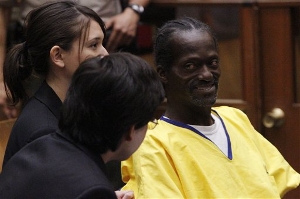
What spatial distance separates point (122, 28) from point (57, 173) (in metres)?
2.10

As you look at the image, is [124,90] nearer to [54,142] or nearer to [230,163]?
[54,142]

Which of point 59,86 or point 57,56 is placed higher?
point 57,56

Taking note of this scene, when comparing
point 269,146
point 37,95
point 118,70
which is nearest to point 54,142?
point 118,70

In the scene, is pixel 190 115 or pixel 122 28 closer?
pixel 190 115

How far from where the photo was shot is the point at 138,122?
2182mm

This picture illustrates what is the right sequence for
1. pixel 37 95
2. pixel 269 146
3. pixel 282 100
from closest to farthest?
1. pixel 37 95
2. pixel 269 146
3. pixel 282 100

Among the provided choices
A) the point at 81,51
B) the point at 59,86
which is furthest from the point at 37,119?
the point at 81,51

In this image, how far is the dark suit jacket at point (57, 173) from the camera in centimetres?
208

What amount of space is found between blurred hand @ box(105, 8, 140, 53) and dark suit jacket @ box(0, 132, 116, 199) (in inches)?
76.1

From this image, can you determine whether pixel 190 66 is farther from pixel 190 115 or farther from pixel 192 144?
pixel 192 144

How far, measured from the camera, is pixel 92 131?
2.15 m

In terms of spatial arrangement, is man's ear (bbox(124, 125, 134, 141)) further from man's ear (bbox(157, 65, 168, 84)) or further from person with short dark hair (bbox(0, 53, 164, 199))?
man's ear (bbox(157, 65, 168, 84))

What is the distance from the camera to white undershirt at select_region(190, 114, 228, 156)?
9.80 ft

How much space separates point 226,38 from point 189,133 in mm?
1604
